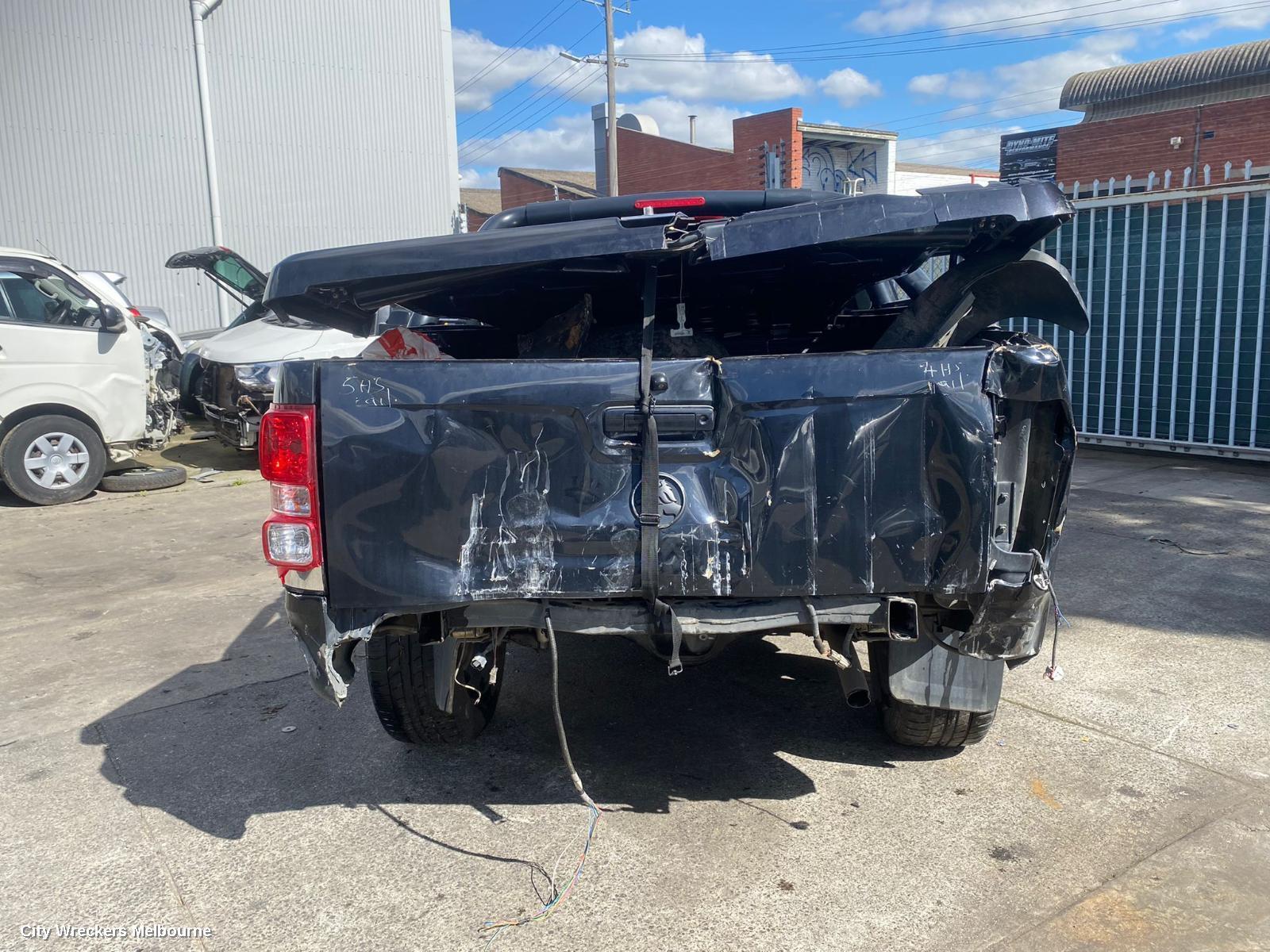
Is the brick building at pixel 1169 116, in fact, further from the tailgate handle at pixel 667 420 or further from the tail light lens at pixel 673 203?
the tailgate handle at pixel 667 420

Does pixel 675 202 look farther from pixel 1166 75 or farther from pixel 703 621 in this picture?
pixel 1166 75

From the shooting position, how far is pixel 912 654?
3150 mm

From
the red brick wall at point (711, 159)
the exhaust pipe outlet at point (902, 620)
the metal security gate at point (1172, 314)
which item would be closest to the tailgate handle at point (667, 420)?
the exhaust pipe outlet at point (902, 620)

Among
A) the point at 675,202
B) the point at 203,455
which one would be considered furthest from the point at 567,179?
the point at 675,202

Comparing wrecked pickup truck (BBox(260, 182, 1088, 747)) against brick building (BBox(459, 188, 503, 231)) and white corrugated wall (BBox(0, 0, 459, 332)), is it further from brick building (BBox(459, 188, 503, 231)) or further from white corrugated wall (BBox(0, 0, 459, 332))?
brick building (BBox(459, 188, 503, 231))

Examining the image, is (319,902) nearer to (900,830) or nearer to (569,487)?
(569,487)

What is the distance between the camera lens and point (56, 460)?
8.74 meters

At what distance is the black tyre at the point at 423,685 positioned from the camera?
337 cm

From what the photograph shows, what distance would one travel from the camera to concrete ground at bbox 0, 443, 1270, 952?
9.06ft

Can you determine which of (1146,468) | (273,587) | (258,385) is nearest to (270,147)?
(258,385)

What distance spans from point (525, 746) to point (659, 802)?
26.9 inches

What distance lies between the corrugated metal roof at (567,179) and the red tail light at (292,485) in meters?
35.5

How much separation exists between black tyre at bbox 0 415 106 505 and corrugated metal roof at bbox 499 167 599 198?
29.9 metres

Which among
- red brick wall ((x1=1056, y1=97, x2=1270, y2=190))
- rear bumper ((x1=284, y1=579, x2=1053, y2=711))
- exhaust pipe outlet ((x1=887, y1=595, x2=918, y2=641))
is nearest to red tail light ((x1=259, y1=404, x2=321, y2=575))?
rear bumper ((x1=284, y1=579, x2=1053, y2=711))
